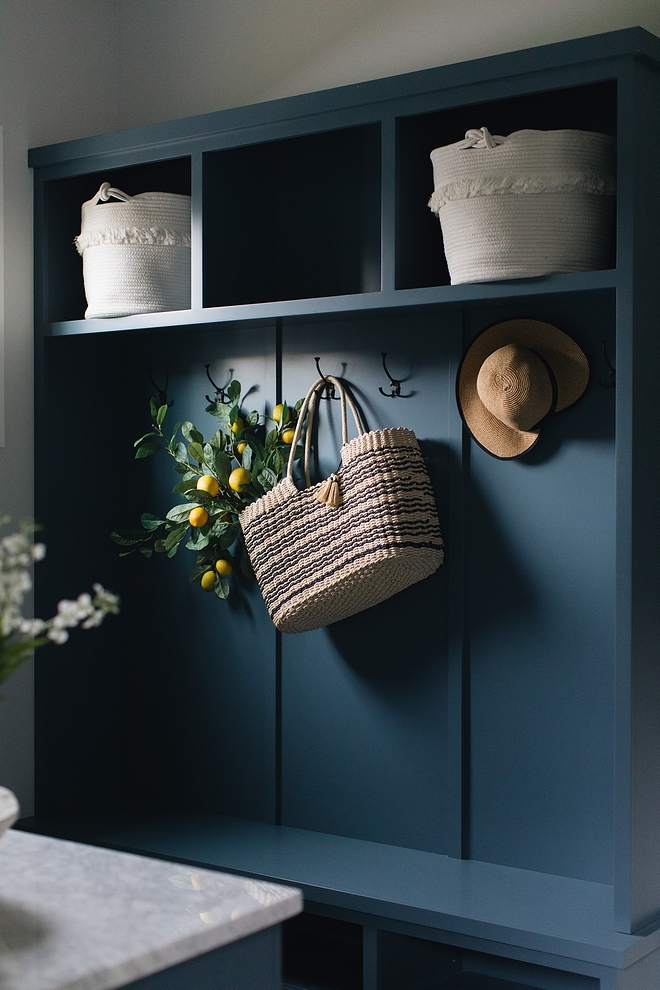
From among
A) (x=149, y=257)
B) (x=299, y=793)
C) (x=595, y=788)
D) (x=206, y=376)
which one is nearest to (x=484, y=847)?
(x=595, y=788)

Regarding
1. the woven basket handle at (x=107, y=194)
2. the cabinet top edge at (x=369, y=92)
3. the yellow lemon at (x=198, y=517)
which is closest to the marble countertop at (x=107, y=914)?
the yellow lemon at (x=198, y=517)

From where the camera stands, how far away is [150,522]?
10.4ft

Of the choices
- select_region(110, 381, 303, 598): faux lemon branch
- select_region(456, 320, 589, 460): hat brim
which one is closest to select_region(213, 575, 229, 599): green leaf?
select_region(110, 381, 303, 598): faux lemon branch

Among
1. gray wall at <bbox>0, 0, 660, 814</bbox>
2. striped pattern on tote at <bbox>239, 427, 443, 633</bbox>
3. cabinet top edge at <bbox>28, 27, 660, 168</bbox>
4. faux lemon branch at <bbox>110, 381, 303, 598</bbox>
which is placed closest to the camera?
cabinet top edge at <bbox>28, 27, 660, 168</bbox>

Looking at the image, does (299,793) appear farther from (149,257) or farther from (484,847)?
(149,257)

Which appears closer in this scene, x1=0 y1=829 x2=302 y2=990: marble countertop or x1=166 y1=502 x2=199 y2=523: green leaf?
x1=0 y1=829 x2=302 y2=990: marble countertop

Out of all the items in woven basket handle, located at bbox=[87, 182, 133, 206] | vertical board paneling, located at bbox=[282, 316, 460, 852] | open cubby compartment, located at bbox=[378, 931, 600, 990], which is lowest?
open cubby compartment, located at bbox=[378, 931, 600, 990]

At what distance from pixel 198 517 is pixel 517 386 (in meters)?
0.96

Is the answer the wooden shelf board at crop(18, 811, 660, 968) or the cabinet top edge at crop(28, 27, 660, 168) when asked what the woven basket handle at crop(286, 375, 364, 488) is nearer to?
the cabinet top edge at crop(28, 27, 660, 168)

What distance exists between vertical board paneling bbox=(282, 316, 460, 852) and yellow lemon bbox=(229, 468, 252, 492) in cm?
21

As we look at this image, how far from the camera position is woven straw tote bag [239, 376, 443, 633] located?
2.67 m

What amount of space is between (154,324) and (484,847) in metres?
1.61

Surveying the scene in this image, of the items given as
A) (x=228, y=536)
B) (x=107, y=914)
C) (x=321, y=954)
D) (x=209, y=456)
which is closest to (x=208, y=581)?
(x=228, y=536)

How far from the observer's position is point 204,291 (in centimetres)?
287
